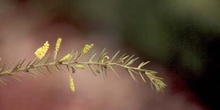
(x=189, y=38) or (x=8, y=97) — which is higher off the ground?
(x=8, y=97)

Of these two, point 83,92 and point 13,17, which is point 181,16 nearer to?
point 83,92

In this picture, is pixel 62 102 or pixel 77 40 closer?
pixel 62 102

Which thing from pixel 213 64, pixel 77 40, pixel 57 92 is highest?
pixel 77 40

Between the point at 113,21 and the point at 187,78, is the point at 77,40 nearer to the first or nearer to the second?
the point at 113,21

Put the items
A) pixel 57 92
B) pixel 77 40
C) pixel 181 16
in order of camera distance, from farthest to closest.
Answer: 1. pixel 77 40
2. pixel 57 92
3. pixel 181 16

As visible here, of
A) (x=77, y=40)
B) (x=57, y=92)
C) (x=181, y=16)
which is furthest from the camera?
(x=77, y=40)

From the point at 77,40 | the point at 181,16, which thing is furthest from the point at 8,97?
the point at 181,16
